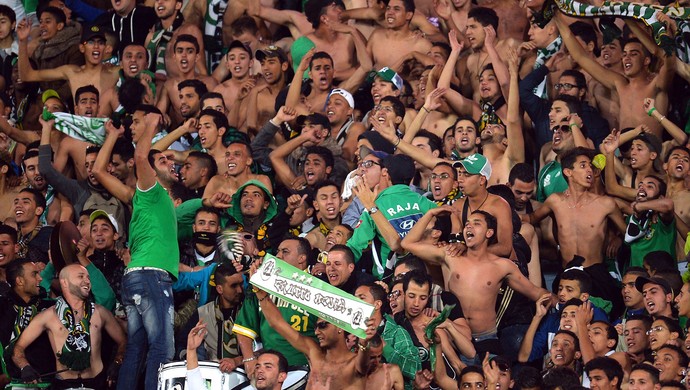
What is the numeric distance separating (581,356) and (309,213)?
3066mm

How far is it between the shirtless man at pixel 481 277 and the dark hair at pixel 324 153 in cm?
174

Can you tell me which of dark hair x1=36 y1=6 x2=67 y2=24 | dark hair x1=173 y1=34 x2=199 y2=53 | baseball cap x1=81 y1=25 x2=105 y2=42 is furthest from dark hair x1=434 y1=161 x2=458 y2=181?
dark hair x1=36 y1=6 x2=67 y2=24

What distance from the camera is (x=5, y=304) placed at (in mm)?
14414

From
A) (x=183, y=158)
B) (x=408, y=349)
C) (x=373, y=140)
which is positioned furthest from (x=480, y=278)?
(x=183, y=158)

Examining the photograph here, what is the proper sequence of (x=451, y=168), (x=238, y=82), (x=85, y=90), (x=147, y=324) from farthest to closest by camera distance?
(x=238, y=82), (x=85, y=90), (x=451, y=168), (x=147, y=324)

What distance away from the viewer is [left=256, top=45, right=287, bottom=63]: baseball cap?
54.4 ft

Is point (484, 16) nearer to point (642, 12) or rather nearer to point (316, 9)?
point (642, 12)

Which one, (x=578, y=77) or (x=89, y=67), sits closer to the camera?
(x=578, y=77)

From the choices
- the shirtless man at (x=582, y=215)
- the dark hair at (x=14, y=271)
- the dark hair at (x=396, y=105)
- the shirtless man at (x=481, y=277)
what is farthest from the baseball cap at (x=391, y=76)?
the dark hair at (x=14, y=271)

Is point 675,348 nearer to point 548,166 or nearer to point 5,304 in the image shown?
point 548,166

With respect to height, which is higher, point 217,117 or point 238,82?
point 217,117

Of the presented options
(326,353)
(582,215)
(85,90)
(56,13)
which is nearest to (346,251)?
(326,353)

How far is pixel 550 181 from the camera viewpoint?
14797mm

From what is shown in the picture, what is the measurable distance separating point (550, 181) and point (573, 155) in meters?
0.54
